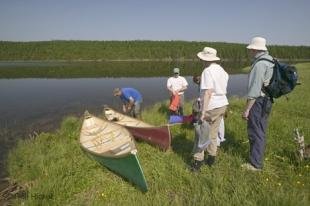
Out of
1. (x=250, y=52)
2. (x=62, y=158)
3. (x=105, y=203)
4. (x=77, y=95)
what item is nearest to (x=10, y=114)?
(x=77, y=95)

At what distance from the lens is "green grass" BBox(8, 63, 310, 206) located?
17.4 feet

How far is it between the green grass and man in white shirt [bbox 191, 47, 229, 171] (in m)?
0.42

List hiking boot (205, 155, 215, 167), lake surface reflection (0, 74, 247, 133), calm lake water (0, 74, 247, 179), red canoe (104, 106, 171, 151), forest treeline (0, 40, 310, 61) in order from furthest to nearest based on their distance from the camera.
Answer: forest treeline (0, 40, 310, 61) → lake surface reflection (0, 74, 247, 133) → calm lake water (0, 74, 247, 179) → red canoe (104, 106, 171, 151) → hiking boot (205, 155, 215, 167)

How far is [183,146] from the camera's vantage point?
8562mm

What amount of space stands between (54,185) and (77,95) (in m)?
18.4

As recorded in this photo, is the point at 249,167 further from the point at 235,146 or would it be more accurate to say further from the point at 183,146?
the point at 183,146

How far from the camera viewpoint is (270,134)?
339 inches

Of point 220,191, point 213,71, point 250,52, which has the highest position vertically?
point 250,52

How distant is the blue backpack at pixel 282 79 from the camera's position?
5.75 metres


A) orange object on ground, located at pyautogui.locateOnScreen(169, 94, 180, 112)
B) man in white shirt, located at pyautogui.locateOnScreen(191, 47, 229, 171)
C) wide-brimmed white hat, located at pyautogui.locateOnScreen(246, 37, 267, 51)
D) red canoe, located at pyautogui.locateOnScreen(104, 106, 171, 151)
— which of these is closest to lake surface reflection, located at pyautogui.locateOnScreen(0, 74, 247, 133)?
orange object on ground, located at pyautogui.locateOnScreen(169, 94, 180, 112)

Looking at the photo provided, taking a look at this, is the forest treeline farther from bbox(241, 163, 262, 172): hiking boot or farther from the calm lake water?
bbox(241, 163, 262, 172): hiking boot

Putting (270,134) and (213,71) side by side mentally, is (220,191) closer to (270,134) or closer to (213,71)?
(213,71)

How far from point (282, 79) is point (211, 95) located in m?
1.25

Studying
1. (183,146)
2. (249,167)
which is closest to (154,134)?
(183,146)
